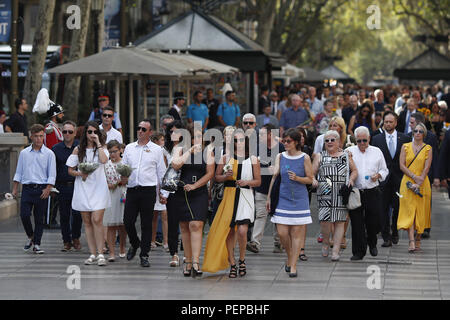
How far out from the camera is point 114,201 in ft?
41.8

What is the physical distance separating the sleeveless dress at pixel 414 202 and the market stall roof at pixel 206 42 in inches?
614

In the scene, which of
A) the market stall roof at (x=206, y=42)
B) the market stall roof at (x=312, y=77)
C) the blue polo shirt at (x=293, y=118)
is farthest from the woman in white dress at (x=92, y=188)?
the market stall roof at (x=312, y=77)

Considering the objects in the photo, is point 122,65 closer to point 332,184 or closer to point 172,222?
point 332,184

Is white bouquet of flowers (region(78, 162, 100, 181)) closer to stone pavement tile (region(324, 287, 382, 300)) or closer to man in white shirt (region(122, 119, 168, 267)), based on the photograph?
man in white shirt (region(122, 119, 168, 267))

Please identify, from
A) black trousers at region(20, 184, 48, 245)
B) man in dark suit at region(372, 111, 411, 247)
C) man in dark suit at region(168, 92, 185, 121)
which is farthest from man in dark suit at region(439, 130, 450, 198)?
man in dark suit at region(168, 92, 185, 121)

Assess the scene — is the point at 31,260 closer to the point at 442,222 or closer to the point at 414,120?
the point at 414,120

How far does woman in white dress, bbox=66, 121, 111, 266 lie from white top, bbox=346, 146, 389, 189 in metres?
3.11

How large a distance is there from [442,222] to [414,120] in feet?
8.10

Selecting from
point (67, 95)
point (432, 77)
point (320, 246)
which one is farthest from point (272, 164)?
point (432, 77)

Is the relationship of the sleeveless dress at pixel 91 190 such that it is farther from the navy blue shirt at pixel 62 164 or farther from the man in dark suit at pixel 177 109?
the man in dark suit at pixel 177 109

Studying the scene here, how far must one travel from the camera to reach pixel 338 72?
61750 millimetres

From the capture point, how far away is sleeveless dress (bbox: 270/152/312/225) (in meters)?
11.5

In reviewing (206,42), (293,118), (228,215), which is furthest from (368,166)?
(206,42)

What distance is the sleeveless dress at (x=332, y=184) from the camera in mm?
12508
